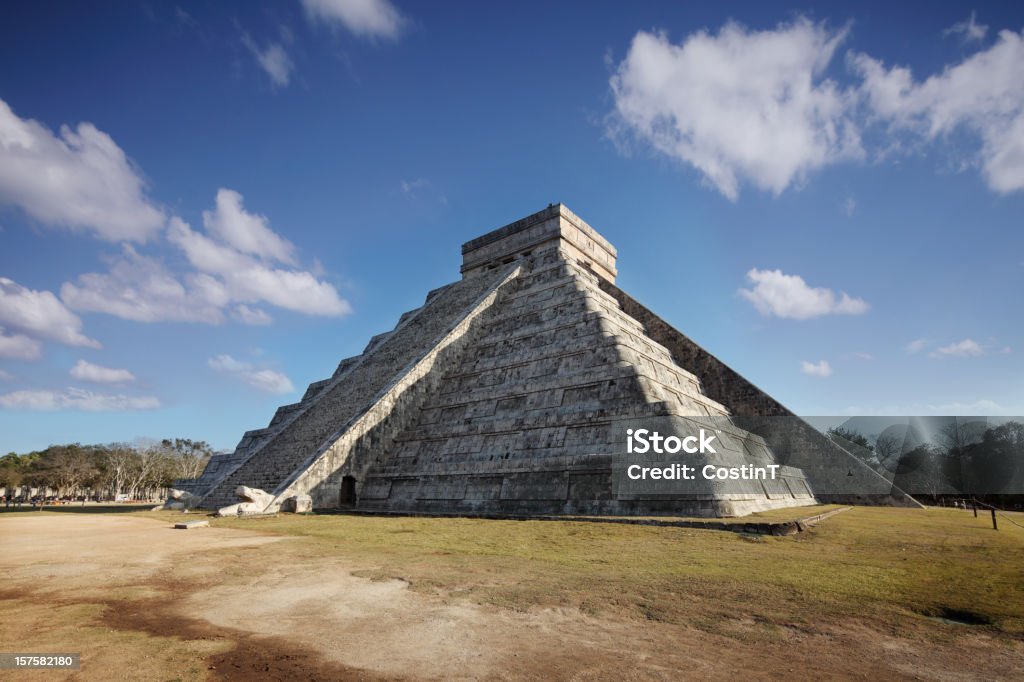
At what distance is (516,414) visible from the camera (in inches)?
606

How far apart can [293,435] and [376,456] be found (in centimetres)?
468

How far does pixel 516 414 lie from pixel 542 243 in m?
13.6

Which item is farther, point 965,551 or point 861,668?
point 965,551

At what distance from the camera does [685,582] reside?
5.80m

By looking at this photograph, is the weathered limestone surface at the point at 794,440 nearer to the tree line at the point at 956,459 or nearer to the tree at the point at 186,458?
the tree line at the point at 956,459

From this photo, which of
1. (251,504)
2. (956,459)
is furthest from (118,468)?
(956,459)

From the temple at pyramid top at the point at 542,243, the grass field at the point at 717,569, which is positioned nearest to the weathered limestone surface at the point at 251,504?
the grass field at the point at 717,569

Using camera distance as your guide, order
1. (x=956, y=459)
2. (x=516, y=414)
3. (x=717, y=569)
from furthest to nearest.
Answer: (x=956, y=459) < (x=516, y=414) < (x=717, y=569)

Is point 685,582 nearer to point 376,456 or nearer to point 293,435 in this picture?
point 376,456

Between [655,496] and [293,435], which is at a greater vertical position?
[293,435]

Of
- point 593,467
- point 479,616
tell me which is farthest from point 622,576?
point 593,467

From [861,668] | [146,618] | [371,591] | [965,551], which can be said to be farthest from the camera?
[965,551]

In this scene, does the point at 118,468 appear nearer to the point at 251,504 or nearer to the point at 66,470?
the point at 66,470

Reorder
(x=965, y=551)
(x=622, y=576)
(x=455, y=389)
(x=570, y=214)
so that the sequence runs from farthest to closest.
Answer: (x=570, y=214)
(x=455, y=389)
(x=965, y=551)
(x=622, y=576)
